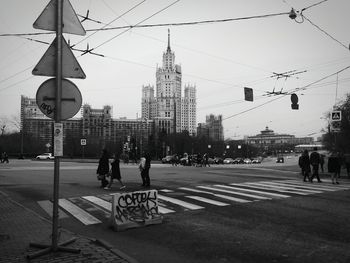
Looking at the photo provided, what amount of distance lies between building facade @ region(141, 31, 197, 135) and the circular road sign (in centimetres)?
6284

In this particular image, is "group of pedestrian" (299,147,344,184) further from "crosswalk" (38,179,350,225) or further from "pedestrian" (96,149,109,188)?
"pedestrian" (96,149,109,188)

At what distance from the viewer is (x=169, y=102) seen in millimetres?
86375

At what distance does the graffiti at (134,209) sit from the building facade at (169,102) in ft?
199

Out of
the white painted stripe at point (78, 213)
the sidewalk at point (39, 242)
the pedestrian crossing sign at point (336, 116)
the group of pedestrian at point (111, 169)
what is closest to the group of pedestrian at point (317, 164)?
the pedestrian crossing sign at point (336, 116)

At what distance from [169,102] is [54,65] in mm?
80518

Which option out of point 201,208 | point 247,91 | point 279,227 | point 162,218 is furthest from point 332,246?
point 247,91

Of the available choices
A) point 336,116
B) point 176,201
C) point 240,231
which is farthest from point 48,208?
point 336,116

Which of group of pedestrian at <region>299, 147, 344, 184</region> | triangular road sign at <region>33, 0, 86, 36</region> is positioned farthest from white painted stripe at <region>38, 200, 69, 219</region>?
group of pedestrian at <region>299, 147, 344, 184</region>

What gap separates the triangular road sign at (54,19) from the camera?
6000 mm

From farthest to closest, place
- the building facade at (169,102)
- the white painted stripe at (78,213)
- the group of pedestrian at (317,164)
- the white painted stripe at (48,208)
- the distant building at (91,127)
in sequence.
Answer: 1. the distant building at (91,127)
2. the building facade at (169,102)
3. the group of pedestrian at (317,164)
4. the white painted stripe at (48,208)
5. the white painted stripe at (78,213)

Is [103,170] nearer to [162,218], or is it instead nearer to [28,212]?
[28,212]

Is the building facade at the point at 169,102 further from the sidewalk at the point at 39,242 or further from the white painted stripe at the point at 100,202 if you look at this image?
the sidewalk at the point at 39,242

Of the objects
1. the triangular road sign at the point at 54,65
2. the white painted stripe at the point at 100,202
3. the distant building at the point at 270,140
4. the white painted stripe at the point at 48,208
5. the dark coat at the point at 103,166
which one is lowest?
the white painted stripe at the point at 48,208

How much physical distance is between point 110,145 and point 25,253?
96227 mm
